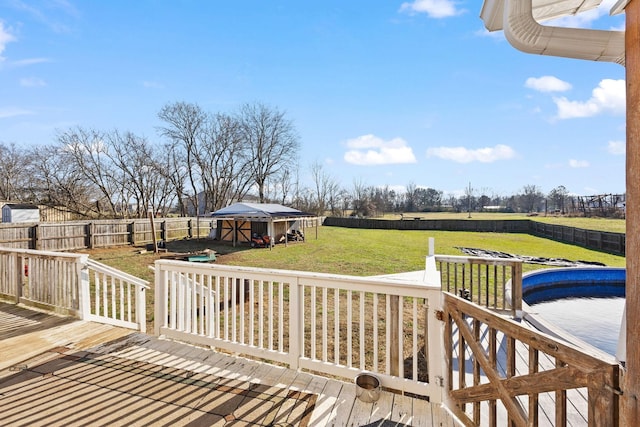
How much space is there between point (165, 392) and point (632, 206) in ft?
10.4

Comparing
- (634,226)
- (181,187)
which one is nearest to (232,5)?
(634,226)

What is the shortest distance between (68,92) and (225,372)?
50.8 ft

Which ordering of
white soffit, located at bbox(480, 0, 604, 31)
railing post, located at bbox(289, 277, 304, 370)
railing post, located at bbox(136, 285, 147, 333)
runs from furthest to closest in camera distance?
railing post, located at bbox(136, 285, 147, 333) < white soffit, located at bbox(480, 0, 604, 31) < railing post, located at bbox(289, 277, 304, 370)

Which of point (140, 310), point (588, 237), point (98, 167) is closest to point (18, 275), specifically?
point (140, 310)

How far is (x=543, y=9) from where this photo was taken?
11.1 feet

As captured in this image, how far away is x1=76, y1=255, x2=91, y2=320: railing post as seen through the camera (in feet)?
13.7

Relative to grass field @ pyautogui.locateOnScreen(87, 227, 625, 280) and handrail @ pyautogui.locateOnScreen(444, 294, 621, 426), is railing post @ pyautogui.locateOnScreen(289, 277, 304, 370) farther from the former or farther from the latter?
grass field @ pyautogui.locateOnScreen(87, 227, 625, 280)

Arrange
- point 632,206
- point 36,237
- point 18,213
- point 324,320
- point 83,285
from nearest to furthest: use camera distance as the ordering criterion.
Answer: point 632,206 → point 324,320 → point 83,285 → point 36,237 → point 18,213

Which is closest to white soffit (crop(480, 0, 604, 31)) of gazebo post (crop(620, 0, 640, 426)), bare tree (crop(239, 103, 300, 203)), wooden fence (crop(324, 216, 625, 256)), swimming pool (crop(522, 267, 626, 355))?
gazebo post (crop(620, 0, 640, 426))

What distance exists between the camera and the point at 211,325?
344 centimetres

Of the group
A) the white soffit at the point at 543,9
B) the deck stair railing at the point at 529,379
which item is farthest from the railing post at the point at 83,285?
→ the white soffit at the point at 543,9

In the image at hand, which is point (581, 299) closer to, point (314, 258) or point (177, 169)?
point (314, 258)

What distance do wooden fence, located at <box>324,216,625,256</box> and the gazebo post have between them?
20368 mm

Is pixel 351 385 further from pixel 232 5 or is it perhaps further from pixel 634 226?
pixel 232 5
